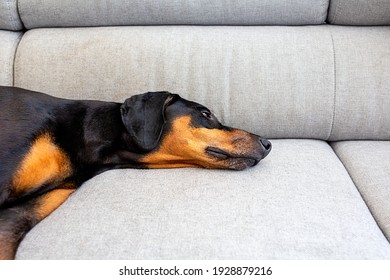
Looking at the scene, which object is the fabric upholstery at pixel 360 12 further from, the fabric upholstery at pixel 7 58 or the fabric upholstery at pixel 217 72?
the fabric upholstery at pixel 7 58

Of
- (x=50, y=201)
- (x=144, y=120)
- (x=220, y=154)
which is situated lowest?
(x=50, y=201)

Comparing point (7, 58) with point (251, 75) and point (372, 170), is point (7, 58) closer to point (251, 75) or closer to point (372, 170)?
point (251, 75)

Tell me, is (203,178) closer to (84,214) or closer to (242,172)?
(242,172)

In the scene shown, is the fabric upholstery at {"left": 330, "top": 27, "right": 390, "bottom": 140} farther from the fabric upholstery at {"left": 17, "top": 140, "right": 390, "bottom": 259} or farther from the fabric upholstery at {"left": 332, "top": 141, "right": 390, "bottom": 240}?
the fabric upholstery at {"left": 17, "top": 140, "right": 390, "bottom": 259}

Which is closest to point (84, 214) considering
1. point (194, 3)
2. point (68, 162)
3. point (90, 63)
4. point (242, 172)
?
point (68, 162)

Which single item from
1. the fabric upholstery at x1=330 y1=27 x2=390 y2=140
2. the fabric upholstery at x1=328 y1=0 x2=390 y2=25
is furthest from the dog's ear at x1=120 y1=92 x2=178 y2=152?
the fabric upholstery at x1=328 y1=0 x2=390 y2=25

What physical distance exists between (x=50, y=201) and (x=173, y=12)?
97 cm

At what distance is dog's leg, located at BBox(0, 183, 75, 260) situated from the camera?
119 cm

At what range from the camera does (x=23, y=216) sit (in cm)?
131

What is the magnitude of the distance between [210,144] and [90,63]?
0.69 meters

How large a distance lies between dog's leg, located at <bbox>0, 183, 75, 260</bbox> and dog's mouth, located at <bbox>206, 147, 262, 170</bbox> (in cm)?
50

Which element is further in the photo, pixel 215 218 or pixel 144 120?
pixel 144 120

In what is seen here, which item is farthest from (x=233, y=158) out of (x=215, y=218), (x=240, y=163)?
(x=215, y=218)

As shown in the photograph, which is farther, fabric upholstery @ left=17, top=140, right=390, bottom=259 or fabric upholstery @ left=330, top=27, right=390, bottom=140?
fabric upholstery @ left=330, top=27, right=390, bottom=140
